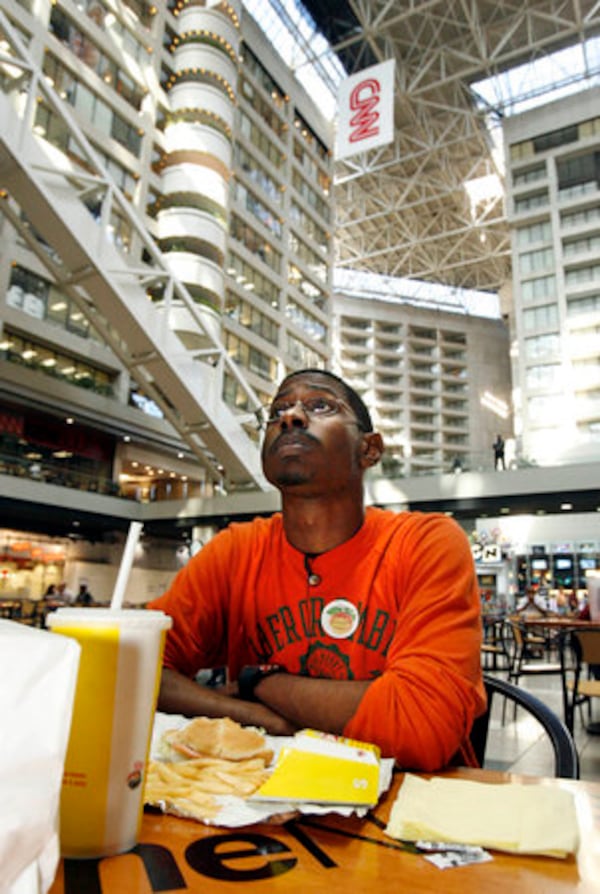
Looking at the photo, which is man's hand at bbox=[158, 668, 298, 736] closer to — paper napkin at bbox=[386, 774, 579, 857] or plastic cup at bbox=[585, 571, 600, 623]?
paper napkin at bbox=[386, 774, 579, 857]

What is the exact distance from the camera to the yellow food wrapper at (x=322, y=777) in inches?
32.1

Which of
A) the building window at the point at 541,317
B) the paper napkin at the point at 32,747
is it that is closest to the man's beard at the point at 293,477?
the paper napkin at the point at 32,747

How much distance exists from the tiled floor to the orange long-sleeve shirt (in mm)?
3065

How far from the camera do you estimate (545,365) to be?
115ft

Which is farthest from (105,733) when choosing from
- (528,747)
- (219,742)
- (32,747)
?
(528,747)

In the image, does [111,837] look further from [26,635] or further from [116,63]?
[116,63]

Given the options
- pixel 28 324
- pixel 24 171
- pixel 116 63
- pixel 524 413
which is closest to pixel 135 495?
pixel 28 324

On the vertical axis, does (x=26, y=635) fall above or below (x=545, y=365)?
below

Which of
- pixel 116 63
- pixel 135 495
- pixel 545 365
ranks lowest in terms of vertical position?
pixel 135 495

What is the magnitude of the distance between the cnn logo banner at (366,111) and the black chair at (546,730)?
57.1 feet

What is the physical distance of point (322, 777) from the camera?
0.84m

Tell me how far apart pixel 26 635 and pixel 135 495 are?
70.8 feet

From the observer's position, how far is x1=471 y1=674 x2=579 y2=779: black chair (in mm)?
1288

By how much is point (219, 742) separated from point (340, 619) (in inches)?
24.0
